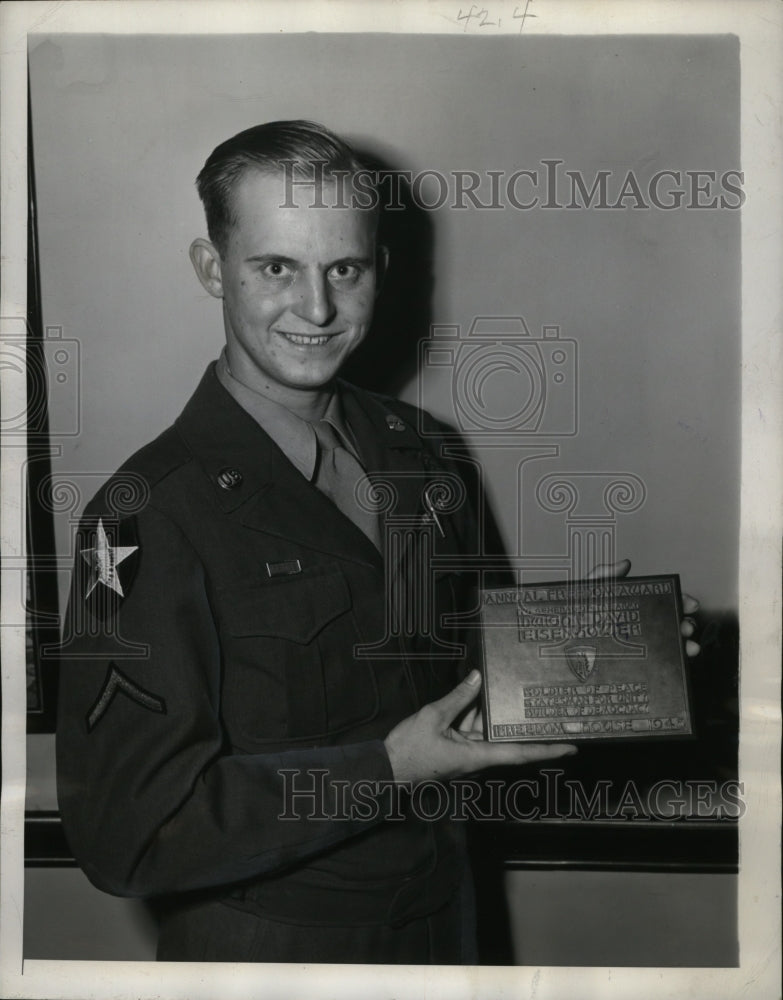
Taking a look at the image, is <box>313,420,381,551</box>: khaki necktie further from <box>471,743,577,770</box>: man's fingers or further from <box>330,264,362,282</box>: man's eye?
<box>471,743,577,770</box>: man's fingers

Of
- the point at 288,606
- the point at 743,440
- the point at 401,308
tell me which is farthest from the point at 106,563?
the point at 743,440

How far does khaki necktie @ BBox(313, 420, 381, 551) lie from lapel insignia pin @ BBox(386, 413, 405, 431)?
98mm

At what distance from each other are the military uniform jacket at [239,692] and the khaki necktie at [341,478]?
43 millimetres

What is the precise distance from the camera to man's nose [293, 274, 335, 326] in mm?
→ 1764

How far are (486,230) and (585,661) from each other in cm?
80

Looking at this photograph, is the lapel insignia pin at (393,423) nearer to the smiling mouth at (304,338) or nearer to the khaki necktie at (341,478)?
the khaki necktie at (341,478)

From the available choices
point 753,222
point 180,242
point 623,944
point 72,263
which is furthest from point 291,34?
point 623,944

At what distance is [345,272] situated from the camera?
5.90 ft

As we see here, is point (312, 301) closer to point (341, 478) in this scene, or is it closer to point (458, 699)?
point (341, 478)

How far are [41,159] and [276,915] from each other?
1403mm

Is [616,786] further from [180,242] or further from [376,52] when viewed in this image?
[376,52]

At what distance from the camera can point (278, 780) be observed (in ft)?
5.70

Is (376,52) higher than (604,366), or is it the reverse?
(376,52)

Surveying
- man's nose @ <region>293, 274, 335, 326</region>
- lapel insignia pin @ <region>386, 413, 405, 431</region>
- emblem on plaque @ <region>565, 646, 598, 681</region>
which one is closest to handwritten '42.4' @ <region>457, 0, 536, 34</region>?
man's nose @ <region>293, 274, 335, 326</region>
